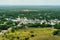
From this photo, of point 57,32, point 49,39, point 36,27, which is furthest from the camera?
point 36,27

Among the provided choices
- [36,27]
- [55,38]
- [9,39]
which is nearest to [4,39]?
[9,39]

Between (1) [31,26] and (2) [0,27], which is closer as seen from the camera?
(2) [0,27]

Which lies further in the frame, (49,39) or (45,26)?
(45,26)

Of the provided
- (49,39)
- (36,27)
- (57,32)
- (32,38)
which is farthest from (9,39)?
(36,27)

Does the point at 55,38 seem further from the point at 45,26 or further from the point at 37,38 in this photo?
the point at 45,26

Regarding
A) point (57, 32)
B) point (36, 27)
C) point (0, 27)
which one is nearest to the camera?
point (57, 32)

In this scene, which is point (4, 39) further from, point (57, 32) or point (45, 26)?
point (45, 26)

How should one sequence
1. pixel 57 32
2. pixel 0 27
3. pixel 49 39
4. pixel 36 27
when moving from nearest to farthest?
1. pixel 49 39
2. pixel 57 32
3. pixel 0 27
4. pixel 36 27

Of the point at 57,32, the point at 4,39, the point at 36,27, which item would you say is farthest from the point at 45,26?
the point at 4,39
